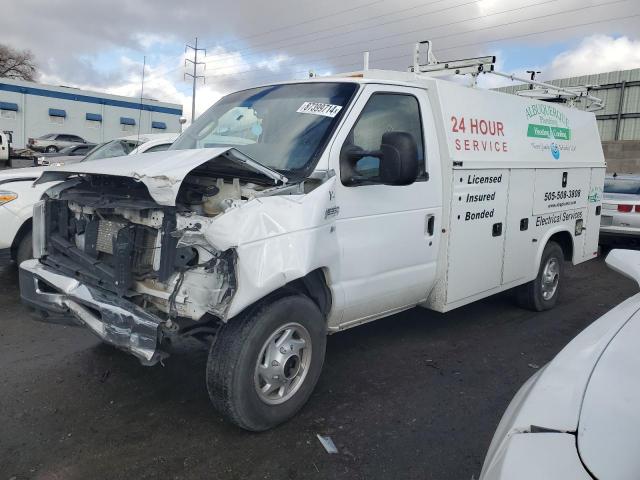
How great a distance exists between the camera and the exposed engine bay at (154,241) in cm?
295

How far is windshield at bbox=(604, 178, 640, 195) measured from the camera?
407 inches

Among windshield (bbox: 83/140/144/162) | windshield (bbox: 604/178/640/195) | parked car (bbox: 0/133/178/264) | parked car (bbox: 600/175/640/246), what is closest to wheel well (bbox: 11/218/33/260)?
parked car (bbox: 0/133/178/264)

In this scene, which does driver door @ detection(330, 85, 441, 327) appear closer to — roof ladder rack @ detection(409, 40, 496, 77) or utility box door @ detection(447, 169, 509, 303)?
utility box door @ detection(447, 169, 509, 303)

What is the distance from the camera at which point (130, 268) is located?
3199 mm

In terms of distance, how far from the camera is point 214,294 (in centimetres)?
292

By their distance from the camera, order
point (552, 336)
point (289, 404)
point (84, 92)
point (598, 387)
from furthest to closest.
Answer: point (84, 92), point (552, 336), point (289, 404), point (598, 387)

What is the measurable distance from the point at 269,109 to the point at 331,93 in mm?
513

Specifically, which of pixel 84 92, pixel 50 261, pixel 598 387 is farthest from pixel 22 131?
pixel 598 387

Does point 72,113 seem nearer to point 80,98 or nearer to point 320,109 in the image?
point 80,98

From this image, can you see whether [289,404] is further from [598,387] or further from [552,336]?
[552,336]

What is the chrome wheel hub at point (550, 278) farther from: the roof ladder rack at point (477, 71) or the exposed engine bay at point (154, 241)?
the exposed engine bay at point (154, 241)

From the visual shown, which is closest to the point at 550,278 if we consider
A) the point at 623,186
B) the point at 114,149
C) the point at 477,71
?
the point at 477,71

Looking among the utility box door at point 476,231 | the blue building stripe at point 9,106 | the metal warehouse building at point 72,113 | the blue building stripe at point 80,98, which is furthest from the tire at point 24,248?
the blue building stripe at point 9,106

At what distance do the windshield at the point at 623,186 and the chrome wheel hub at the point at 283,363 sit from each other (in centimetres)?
919
